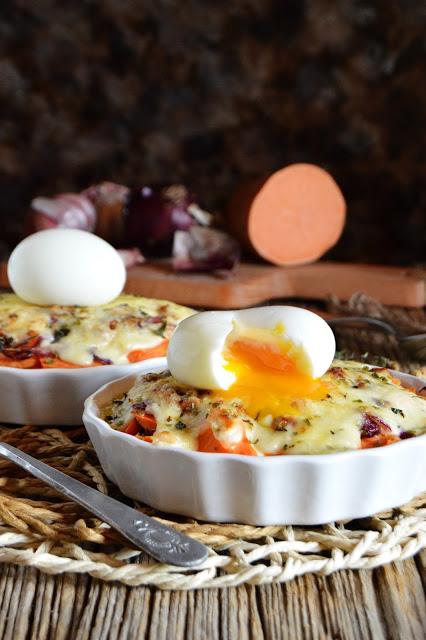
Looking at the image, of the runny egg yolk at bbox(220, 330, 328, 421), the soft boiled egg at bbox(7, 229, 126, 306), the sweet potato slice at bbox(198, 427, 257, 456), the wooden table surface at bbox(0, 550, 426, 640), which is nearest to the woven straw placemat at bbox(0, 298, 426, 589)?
the wooden table surface at bbox(0, 550, 426, 640)

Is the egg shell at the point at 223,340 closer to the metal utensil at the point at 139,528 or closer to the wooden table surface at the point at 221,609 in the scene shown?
the metal utensil at the point at 139,528

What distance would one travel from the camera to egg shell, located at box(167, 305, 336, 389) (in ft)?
5.71

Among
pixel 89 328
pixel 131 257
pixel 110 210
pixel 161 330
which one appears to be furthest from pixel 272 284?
pixel 89 328

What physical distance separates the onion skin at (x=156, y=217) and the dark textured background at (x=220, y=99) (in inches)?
28.4

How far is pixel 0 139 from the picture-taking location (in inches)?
194

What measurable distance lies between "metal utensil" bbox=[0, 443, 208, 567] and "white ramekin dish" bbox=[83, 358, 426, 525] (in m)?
0.10

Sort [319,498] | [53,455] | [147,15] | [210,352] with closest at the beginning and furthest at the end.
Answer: [319,498] < [210,352] < [53,455] < [147,15]

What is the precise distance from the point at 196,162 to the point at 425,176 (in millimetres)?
1266

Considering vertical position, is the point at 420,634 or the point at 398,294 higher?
the point at 420,634

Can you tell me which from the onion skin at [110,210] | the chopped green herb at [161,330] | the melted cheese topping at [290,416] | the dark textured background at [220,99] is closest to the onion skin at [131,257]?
the onion skin at [110,210]

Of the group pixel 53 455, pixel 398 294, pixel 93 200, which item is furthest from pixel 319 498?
pixel 93 200

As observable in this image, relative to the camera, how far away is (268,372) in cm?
178

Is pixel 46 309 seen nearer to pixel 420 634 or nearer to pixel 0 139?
pixel 420 634

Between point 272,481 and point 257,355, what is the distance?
0.95ft
